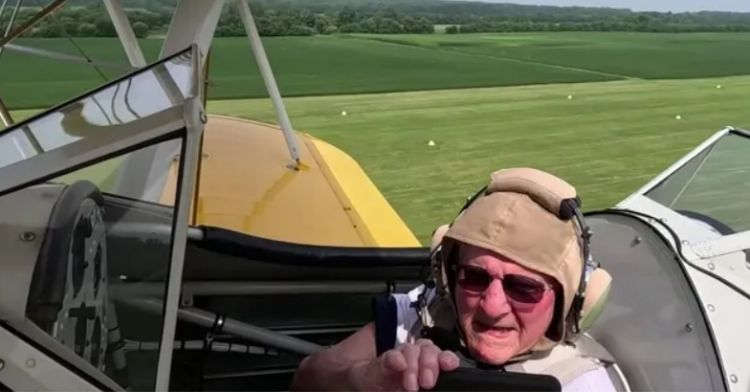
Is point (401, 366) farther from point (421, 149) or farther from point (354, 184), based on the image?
point (421, 149)

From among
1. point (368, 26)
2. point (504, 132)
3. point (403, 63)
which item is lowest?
point (504, 132)

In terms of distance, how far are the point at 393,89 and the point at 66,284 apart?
14487mm

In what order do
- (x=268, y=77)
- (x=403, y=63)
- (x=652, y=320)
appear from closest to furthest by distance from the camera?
(x=652, y=320) → (x=268, y=77) → (x=403, y=63)

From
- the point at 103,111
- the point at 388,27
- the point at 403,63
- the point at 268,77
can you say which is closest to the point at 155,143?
the point at 103,111

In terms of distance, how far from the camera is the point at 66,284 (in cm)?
118

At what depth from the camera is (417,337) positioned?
1339 millimetres

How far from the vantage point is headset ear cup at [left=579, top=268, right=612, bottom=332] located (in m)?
1.28

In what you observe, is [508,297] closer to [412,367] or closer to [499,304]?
[499,304]

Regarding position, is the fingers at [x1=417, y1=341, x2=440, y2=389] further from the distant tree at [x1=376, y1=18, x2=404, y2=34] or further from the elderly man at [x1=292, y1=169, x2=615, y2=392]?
the distant tree at [x1=376, y1=18, x2=404, y2=34]

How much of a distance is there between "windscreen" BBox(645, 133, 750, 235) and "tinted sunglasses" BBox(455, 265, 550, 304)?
0.56 metres

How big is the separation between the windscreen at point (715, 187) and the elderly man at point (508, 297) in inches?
18.4

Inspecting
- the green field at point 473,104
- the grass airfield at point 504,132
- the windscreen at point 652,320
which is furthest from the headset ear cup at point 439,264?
the grass airfield at point 504,132

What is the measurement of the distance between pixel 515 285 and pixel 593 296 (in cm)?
14

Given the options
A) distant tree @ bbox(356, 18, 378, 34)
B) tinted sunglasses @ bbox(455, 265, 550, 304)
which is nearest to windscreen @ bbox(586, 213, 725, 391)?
tinted sunglasses @ bbox(455, 265, 550, 304)
